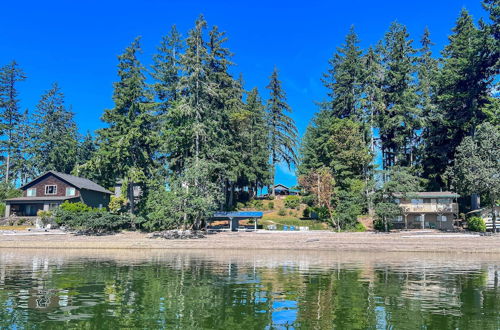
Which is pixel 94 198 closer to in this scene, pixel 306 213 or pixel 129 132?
pixel 129 132

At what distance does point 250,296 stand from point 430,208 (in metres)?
39.0

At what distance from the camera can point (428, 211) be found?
47094 mm

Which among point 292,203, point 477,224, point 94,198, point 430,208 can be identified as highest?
point 94,198

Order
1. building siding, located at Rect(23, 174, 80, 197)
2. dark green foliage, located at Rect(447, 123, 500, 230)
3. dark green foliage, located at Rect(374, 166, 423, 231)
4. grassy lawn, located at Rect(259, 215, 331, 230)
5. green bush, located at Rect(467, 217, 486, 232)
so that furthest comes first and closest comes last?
building siding, located at Rect(23, 174, 80, 197), grassy lawn, located at Rect(259, 215, 331, 230), dark green foliage, located at Rect(374, 166, 423, 231), green bush, located at Rect(467, 217, 486, 232), dark green foliage, located at Rect(447, 123, 500, 230)

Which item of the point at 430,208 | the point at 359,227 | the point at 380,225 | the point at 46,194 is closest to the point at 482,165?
the point at 430,208

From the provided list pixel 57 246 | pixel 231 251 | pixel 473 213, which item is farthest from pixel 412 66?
pixel 57 246

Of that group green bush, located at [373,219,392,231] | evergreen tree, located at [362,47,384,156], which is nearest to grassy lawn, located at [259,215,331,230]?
green bush, located at [373,219,392,231]

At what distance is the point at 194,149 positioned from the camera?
46.9 m

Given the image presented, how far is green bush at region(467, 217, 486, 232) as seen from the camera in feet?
138

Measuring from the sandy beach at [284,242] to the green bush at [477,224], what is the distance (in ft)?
15.9

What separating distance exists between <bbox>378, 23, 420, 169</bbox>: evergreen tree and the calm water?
3105 cm

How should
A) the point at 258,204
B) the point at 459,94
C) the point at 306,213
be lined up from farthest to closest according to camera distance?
the point at 258,204 < the point at 306,213 < the point at 459,94

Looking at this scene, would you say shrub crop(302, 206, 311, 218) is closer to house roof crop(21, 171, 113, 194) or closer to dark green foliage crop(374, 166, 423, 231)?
dark green foliage crop(374, 166, 423, 231)

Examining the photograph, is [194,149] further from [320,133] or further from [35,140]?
[35,140]
